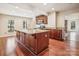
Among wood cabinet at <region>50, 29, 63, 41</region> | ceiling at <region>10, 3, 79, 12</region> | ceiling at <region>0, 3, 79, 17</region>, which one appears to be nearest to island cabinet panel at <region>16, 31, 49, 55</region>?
wood cabinet at <region>50, 29, 63, 41</region>

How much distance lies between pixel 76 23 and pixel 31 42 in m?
1.14

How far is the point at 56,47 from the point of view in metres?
2.08

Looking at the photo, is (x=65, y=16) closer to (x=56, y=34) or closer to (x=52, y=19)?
(x=52, y=19)

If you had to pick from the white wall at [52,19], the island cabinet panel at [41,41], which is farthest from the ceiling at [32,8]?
the island cabinet panel at [41,41]

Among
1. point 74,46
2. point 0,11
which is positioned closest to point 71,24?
point 74,46

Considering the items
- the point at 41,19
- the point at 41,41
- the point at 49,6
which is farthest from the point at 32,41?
the point at 49,6

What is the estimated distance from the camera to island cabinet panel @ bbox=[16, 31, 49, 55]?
2121mm

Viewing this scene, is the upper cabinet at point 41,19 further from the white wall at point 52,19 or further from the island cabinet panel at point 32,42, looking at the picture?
the island cabinet panel at point 32,42

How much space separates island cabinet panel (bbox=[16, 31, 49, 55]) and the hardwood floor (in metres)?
0.15

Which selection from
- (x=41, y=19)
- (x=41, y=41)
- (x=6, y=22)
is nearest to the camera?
(x=6, y=22)

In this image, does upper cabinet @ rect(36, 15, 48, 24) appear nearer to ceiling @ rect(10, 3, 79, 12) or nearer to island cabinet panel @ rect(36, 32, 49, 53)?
ceiling @ rect(10, 3, 79, 12)

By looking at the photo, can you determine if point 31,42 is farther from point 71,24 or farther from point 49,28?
point 71,24

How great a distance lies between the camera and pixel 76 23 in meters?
2.04

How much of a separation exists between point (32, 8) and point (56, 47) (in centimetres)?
104
